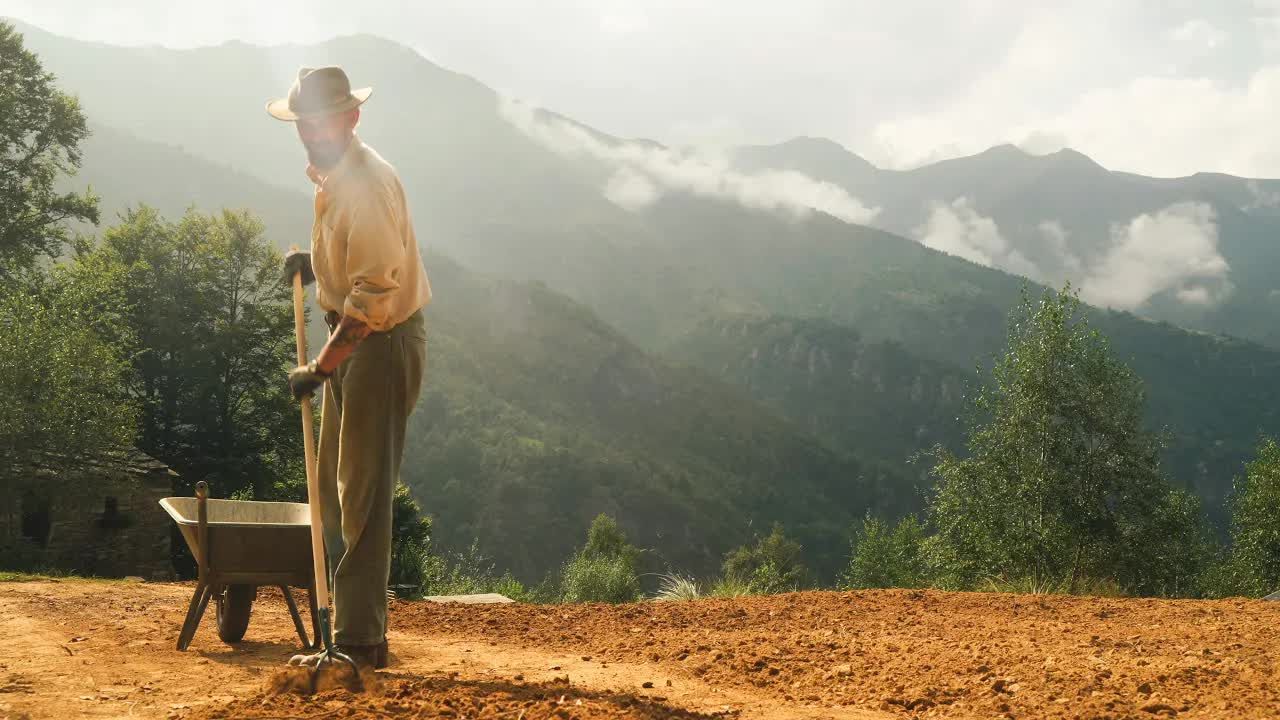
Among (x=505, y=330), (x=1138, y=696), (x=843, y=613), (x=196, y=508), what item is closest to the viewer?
(x=1138, y=696)

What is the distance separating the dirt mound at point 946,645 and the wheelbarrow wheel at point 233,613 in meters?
1.50

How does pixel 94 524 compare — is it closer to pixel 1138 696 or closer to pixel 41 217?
pixel 41 217

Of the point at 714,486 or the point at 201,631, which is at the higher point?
the point at 201,631

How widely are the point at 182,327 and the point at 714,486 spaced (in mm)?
111147

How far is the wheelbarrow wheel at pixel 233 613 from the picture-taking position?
19.0 ft

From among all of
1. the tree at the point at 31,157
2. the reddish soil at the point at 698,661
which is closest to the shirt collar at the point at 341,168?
the reddish soil at the point at 698,661

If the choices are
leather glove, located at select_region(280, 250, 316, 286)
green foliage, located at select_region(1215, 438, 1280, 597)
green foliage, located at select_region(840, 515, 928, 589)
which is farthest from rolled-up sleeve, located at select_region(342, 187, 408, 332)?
green foliage, located at select_region(840, 515, 928, 589)

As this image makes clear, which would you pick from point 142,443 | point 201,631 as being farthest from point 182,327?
point 201,631

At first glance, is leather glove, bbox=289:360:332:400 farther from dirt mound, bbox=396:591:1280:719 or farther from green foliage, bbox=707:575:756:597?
green foliage, bbox=707:575:756:597

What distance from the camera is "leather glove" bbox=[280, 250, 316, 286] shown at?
4.46 metres

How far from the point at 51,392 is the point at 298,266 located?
1799cm

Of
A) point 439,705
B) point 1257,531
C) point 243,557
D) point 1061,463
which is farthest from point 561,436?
point 439,705

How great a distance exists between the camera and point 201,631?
6336 mm

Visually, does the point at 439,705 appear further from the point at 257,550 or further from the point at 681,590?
the point at 681,590
